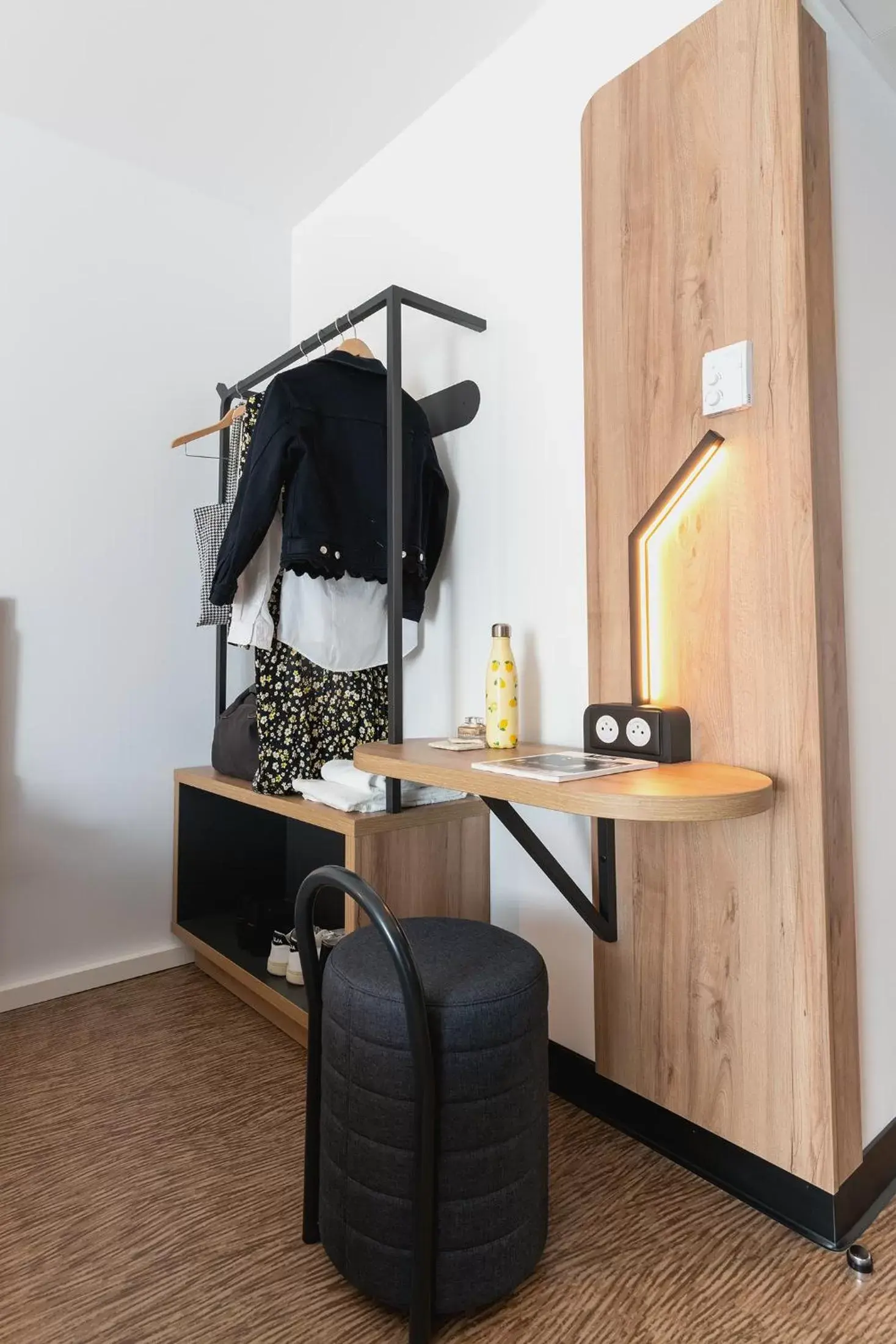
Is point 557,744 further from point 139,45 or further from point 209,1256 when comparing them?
point 139,45

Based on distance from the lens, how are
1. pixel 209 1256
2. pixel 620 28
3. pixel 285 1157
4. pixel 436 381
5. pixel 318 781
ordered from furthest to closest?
pixel 436 381 → pixel 318 781 → pixel 620 28 → pixel 285 1157 → pixel 209 1256

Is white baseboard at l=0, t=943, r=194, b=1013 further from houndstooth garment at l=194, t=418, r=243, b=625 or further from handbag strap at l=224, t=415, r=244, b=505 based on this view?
handbag strap at l=224, t=415, r=244, b=505

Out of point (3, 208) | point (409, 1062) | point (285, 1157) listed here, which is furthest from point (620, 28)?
point (285, 1157)

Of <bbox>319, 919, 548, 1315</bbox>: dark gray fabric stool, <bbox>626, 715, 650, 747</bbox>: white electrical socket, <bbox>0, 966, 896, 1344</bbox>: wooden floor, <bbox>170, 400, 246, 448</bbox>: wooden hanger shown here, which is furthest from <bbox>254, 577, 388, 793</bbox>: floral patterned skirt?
<bbox>319, 919, 548, 1315</bbox>: dark gray fabric stool

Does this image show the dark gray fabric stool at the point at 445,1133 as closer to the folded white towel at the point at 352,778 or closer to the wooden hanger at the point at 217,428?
the folded white towel at the point at 352,778

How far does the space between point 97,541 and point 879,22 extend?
2.26 m

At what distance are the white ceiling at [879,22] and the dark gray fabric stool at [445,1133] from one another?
1831mm

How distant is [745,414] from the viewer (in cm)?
140

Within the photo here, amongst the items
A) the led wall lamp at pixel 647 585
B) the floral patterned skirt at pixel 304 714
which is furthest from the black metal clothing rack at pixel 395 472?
the led wall lamp at pixel 647 585

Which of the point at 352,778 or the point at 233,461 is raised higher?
the point at 233,461

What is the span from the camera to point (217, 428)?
7.82 feet

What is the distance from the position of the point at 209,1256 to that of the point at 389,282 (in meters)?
2.46

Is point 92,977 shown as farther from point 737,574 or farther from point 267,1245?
point 737,574

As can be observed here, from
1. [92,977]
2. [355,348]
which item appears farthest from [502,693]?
[92,977]
